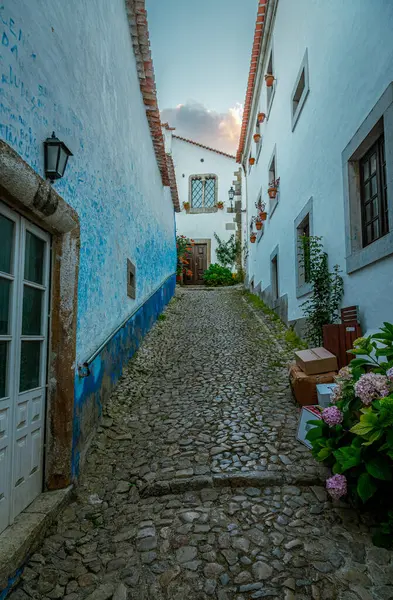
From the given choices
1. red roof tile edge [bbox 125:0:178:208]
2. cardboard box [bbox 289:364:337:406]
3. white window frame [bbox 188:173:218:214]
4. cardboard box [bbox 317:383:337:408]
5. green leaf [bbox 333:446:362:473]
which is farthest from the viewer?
white window frame [bbox 188:173:218:214]

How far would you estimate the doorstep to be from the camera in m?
1.94

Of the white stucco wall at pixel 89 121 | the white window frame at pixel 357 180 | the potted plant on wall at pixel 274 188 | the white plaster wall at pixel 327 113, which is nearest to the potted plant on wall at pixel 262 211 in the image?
the white plaster wall at pixel 327 113

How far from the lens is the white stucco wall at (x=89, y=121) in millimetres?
2254

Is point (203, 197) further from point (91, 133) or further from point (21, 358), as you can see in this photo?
point (21, 358)

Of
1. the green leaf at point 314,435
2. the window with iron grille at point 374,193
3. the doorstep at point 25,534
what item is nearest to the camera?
the doorstep at point 25,534

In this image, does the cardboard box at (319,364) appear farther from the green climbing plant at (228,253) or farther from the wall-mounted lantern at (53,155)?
the green climbing plant at (228,253)

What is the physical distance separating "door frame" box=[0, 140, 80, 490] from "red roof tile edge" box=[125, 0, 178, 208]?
14.1ft

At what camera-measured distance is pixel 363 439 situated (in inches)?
90.0

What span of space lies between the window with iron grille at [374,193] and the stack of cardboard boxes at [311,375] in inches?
54.3

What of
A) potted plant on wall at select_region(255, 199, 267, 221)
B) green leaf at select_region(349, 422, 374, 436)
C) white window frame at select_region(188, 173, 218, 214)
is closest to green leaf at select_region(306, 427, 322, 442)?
green leaf at select_region(349, 422, 374, 436)

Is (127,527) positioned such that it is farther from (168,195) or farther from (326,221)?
(168,195)

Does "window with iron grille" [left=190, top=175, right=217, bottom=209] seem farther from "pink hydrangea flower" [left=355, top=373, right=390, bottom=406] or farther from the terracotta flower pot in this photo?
"pink hydrangea flower" [left=355, top=373, right=390, bottom=406]

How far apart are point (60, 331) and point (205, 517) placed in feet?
5.74

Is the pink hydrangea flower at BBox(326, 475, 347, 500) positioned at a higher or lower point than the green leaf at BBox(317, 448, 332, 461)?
lower
